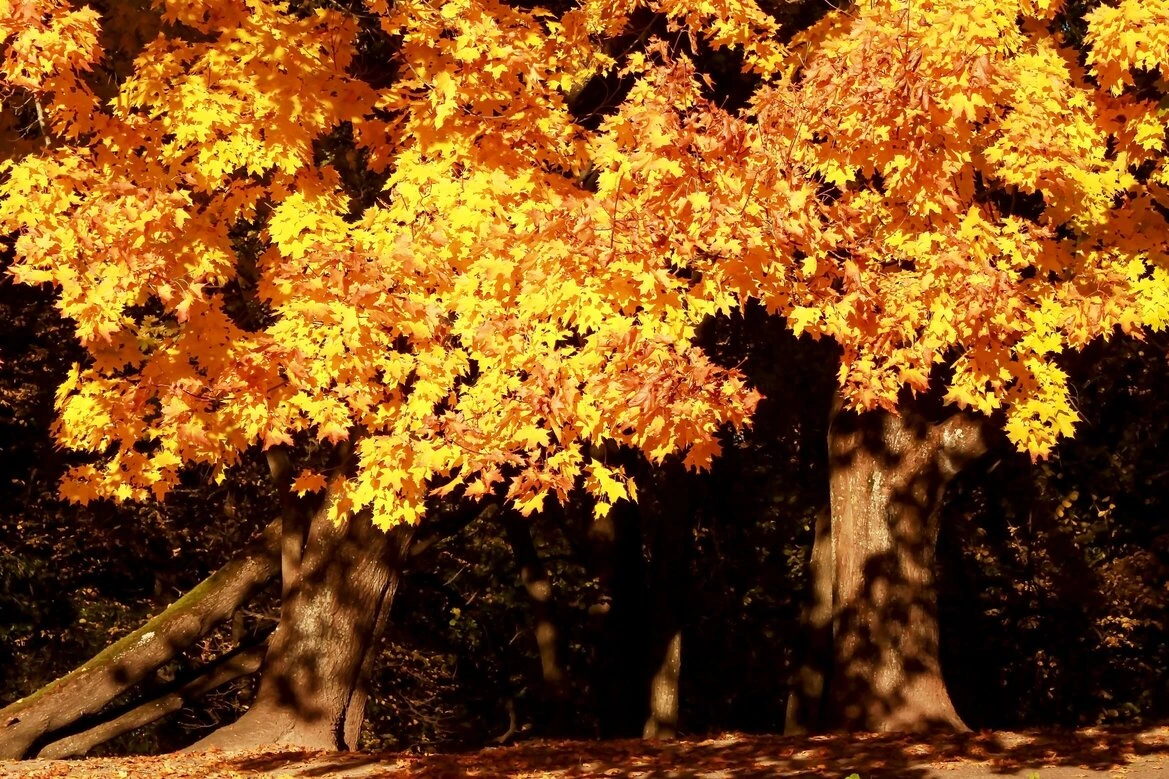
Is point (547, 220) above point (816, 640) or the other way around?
above

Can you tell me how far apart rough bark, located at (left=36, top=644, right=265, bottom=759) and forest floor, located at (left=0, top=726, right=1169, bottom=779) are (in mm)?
2355

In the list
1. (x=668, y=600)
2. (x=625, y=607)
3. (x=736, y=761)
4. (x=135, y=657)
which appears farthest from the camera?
(x=625, y=607)

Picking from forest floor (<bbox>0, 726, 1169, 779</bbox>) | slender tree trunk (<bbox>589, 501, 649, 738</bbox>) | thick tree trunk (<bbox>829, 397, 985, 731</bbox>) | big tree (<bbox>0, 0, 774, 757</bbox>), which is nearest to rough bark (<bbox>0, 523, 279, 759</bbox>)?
forest floor (<bbox>0, 726, 1169, 779</bbox>)

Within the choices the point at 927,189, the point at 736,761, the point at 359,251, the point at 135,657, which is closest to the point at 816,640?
the point at 736,761

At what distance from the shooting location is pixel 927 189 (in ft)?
29.2

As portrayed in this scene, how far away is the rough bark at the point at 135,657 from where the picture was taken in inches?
509

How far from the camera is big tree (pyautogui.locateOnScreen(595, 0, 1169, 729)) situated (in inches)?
330

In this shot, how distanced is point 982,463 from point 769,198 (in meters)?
8.37

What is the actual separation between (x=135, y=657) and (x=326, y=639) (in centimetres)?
247

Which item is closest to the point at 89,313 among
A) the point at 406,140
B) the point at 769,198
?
the point at 406,140

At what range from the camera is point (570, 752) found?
1055cm

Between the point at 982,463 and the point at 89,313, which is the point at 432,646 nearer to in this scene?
the point at 982,463

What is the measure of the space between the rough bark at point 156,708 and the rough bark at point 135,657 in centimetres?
32

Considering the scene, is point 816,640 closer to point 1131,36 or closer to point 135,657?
point 135,657
